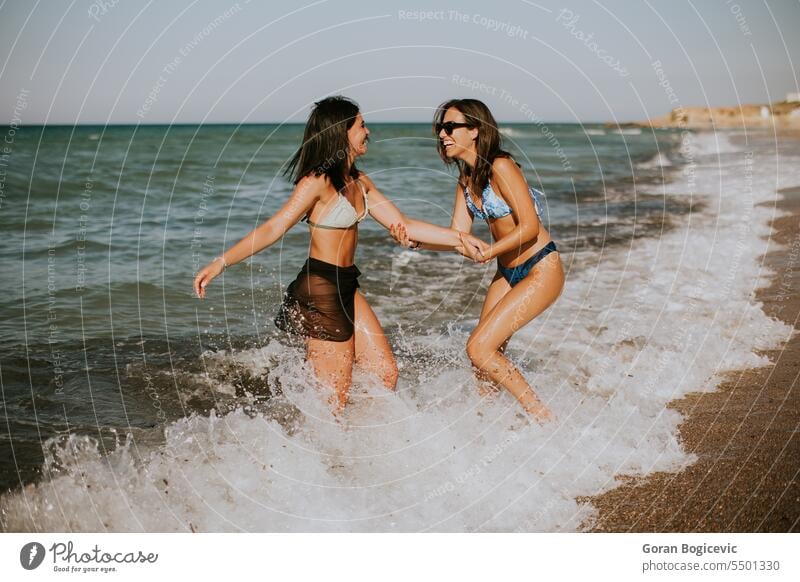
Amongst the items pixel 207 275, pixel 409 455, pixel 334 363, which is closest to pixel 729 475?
pixel 409 455

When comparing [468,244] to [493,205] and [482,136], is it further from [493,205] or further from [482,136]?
[482,136]

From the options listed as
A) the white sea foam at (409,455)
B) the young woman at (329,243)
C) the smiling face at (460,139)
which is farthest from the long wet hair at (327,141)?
the white sea foam at (409,455)

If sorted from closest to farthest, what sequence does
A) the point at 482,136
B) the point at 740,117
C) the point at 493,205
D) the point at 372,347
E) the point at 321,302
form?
the point at 321,302 < the point at 482,136 < the point at 493,205 < the point at 372,347 < the point at 740,117

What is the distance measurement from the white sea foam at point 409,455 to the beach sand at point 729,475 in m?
0.16

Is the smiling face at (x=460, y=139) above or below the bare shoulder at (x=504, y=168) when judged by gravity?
above

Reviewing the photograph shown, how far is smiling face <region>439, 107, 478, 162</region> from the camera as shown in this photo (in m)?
5.25

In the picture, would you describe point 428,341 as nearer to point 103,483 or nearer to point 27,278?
point 103,483

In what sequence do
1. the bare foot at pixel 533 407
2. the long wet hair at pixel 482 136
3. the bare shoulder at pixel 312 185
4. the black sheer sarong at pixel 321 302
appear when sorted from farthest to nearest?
the bare foot at pixel 533 407 < the long wet hair at pixel 482 136 < the black sheer sarong at pixel 321 302 < the bare shoulder at pixel 312 185

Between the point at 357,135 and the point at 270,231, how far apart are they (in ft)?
3.05

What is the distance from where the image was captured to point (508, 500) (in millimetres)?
4871

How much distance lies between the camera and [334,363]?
525cm

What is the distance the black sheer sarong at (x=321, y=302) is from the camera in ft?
16.7

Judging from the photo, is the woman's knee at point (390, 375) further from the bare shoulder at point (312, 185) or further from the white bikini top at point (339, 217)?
the bare shoulder at point (312, 185)

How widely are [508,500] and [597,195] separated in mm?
16507
